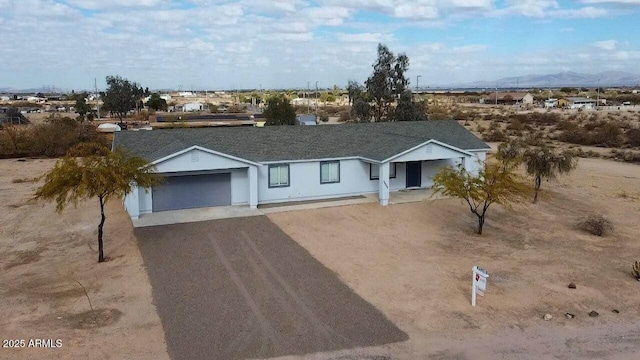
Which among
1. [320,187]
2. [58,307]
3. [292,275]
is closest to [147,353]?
[58,307]

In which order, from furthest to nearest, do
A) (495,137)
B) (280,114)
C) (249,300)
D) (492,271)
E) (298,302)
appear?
(495,137)
(280,114)
(492,271)
(249,300)
(298,302)

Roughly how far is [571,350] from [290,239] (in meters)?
10.2

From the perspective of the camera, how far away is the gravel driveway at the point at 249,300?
1131cm

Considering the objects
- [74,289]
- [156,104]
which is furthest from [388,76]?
[156,104]

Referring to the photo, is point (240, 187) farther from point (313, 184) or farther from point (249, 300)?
point (249, 300)

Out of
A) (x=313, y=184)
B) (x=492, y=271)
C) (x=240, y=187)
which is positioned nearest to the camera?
(x=492, y=271)

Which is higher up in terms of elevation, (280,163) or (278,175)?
(280,163)

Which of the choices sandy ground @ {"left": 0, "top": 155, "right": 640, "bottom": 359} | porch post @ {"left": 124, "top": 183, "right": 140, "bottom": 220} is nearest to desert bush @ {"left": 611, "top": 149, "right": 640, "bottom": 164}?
sandy ground @ {"left": 0, "top": 155, "right": 640, "bottom": 359}

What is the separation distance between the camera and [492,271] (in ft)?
52.3

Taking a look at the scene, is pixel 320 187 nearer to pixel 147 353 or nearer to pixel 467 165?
pixel 467 165

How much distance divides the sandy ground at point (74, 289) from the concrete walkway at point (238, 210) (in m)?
1.24

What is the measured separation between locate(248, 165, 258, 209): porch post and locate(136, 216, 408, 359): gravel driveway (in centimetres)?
382

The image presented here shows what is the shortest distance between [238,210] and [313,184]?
3.95 metres

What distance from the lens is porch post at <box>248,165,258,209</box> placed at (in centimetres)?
2298
